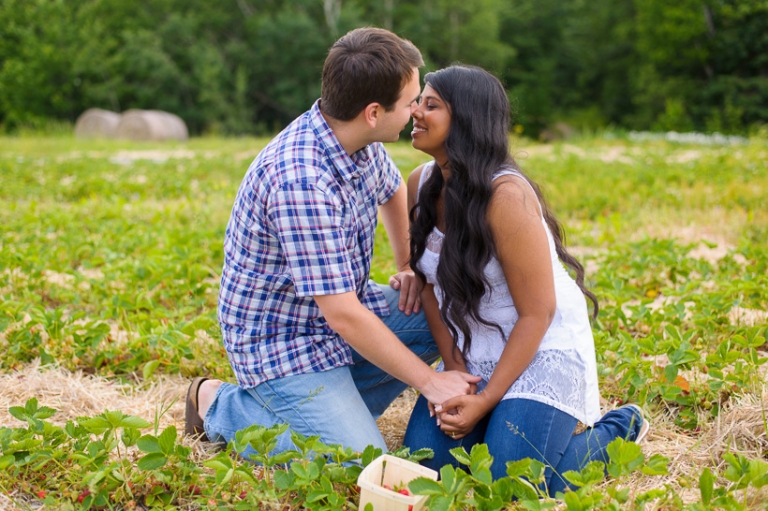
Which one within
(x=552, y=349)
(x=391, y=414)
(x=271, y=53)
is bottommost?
(x=391, y=414)

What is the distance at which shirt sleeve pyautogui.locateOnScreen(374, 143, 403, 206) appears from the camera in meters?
2.59

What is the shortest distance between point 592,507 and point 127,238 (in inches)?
158

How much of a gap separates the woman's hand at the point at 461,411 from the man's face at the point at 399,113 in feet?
2.85

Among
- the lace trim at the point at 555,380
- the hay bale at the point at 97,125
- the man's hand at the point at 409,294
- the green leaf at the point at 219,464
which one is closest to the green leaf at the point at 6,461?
the green leaf at the point at 219,464

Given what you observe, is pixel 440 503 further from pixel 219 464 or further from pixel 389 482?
pixel 219 464

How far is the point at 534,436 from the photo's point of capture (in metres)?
2.14

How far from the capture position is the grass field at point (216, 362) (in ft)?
6.11

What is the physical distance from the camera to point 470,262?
2.22 m

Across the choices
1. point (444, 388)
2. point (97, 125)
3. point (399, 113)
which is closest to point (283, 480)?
point (444, 388)

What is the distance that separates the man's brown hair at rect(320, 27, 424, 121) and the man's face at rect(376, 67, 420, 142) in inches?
0.8

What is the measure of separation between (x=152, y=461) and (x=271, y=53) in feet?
81.4

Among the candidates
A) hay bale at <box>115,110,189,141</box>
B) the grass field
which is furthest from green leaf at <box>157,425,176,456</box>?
hay bale at <box>115,110,189,141</box>

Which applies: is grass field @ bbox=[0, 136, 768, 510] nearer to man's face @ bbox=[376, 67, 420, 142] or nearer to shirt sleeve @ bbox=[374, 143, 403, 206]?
shirt sleeve @ bbox=[374, 143, 403, 206]

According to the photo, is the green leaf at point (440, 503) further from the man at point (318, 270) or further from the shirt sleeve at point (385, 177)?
the shirt sleeve at point (385, 177)
